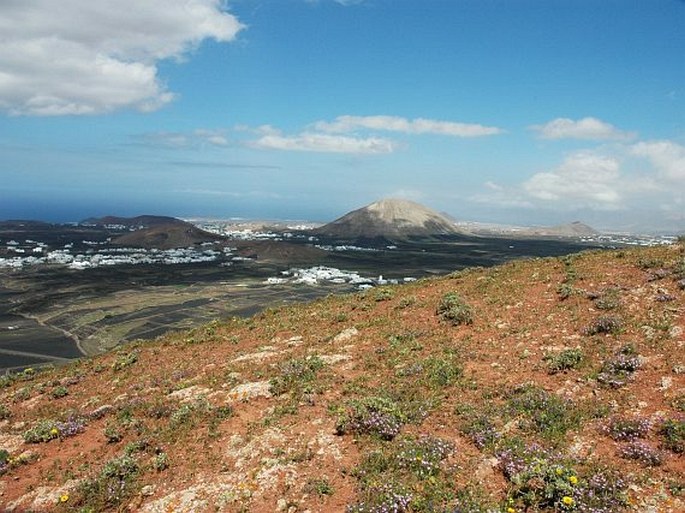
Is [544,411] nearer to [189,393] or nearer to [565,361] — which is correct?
[565,361]

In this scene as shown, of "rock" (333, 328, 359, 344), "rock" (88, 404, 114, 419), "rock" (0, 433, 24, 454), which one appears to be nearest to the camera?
"rock" (0, 433, 24, 454)

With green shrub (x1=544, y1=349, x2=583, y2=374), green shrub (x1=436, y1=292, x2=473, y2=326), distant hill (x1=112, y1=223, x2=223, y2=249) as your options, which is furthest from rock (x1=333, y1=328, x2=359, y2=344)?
distant hill (x1=112, y1=223, x2=223, y2=249)

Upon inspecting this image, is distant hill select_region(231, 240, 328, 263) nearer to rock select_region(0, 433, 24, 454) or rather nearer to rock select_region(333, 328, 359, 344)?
rock select_region(333, 328, 359, 344)

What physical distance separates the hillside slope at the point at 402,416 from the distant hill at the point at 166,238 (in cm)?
16238

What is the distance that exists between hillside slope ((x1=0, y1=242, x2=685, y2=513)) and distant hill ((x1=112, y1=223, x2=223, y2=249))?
533ft

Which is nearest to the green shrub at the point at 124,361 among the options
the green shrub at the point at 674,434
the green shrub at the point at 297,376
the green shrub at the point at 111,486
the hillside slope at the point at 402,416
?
the hillside slope at the point at 402,416

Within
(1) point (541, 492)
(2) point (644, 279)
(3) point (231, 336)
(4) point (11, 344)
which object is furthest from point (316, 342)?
(4) point (11, 344)

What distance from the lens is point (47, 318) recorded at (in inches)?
2776

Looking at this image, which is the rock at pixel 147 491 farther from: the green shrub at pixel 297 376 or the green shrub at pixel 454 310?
the green shrub at pixel 454 310

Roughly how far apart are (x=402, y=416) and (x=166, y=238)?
180302 mm

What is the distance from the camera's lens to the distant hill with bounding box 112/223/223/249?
176 metres

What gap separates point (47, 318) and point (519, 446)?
7596 cm

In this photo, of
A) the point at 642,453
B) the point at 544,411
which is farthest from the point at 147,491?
the point at 642,453

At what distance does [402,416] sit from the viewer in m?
12.6
